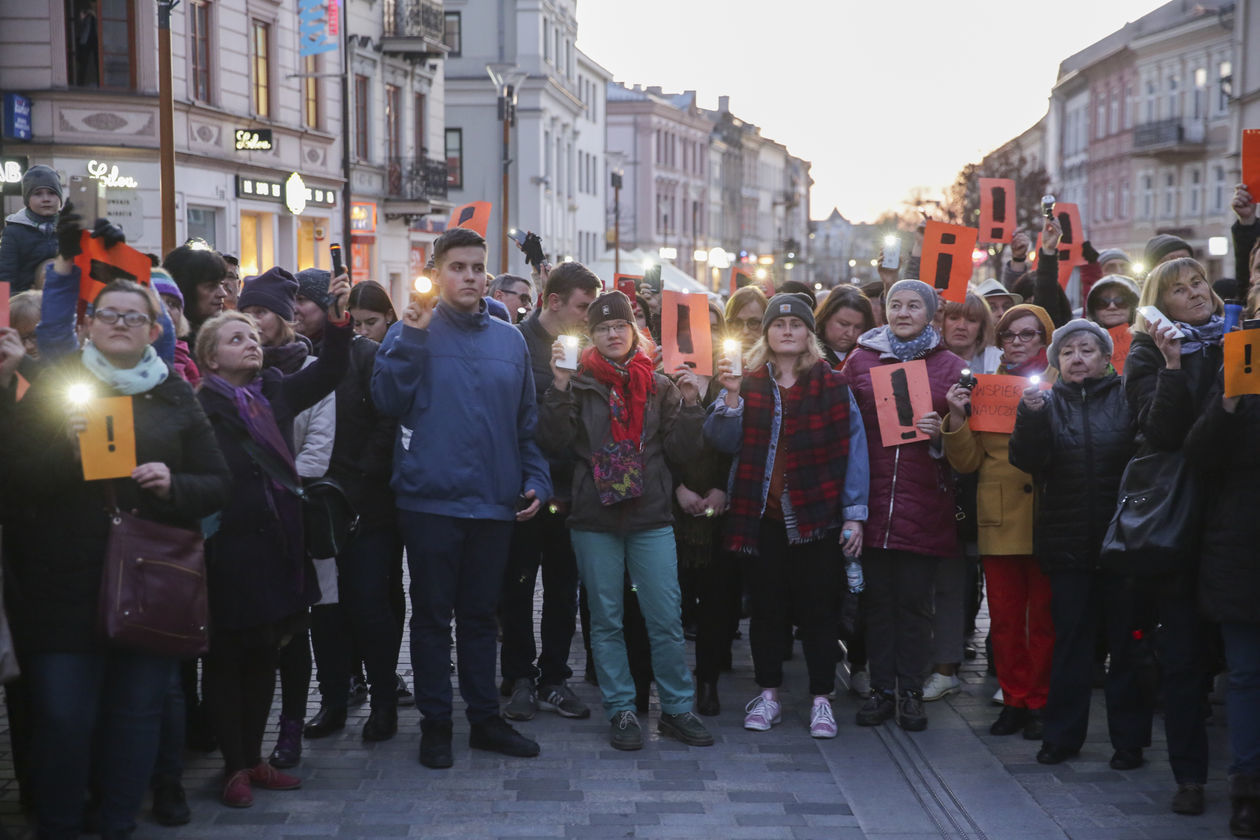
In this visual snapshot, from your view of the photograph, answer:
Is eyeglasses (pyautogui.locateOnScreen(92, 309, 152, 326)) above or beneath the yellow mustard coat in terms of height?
above

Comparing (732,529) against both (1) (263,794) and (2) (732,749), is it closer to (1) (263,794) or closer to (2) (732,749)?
(2) (732,749)

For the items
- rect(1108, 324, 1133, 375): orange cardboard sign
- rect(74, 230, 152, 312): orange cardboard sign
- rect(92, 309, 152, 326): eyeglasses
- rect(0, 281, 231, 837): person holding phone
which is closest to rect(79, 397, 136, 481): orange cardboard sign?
rect(0, 281, 231, 837): person holding phone

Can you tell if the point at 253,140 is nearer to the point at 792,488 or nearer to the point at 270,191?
the point at 270,191

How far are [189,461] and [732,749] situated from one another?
2919 mm

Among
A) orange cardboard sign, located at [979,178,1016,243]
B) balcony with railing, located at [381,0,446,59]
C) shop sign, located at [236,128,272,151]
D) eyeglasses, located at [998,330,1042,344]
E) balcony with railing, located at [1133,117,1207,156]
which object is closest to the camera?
eyeglasses, located at [998,330,1042,344]

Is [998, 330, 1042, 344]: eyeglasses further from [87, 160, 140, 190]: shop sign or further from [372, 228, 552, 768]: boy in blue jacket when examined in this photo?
[87, 160, 140, 190]: shop sign

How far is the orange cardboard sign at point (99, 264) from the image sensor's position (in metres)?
5.27

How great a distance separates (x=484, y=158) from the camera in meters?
50.0

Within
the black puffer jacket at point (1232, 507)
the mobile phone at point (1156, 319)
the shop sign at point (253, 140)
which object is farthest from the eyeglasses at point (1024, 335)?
the shop sign at point (253, 140)

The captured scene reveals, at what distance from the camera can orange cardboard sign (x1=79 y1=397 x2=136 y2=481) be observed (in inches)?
191

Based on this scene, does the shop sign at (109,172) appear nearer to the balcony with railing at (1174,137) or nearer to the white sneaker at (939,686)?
the white sneaker at (939,686)

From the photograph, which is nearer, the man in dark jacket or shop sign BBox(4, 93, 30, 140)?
the man in dark jacket

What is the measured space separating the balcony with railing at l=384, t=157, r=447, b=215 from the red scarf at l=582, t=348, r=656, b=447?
95.4ft

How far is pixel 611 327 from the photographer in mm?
6867
